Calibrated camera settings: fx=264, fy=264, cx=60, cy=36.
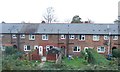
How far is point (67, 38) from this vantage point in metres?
37.2

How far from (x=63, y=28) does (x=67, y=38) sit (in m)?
1.96

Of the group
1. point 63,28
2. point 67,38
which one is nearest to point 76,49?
point 67,38

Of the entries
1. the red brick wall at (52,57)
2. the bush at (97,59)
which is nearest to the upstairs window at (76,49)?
the red brick wall at (52,57)

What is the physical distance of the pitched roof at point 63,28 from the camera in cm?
3759

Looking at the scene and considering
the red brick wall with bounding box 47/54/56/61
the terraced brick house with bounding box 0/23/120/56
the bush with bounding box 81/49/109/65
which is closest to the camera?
the bush with bounding box 81/49/109/65

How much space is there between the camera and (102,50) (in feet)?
121

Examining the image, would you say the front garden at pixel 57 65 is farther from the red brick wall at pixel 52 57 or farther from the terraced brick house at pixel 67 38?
the red brick wall at pixel 52 57

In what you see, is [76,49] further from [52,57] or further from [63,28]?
[52,57]

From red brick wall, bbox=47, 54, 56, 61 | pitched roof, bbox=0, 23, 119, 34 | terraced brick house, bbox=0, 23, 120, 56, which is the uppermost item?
pitched roof, bbox=0, 23, 119, 34

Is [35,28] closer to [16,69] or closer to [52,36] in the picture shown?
[52,36]

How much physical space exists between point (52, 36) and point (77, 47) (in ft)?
12.6

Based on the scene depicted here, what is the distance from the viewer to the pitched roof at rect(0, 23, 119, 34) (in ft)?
123

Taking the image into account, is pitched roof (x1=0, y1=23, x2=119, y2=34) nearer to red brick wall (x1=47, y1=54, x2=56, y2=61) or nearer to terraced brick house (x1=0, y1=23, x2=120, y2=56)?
terraced brick house (x1=0, y1=23, x2=120, y2=56)

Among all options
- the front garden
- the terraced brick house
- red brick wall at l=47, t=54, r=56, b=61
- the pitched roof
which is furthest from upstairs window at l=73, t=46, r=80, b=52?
red brick wall at l=47, t=54, r=56, b=61
